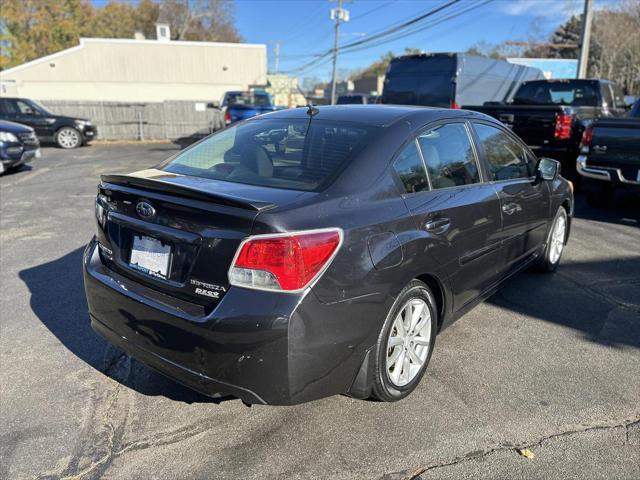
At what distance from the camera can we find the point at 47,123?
1741 cm

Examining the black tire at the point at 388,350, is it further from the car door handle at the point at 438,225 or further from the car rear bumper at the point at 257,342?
the car door handle at the point at 438,225

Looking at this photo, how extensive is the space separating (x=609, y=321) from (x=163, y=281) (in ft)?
11.8

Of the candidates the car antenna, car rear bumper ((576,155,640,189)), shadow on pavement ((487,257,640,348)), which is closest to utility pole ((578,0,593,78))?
car rear bumper ((576,155,640,189))

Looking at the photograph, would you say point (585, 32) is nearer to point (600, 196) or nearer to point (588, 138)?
point (600, 196)

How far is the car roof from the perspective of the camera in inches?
126

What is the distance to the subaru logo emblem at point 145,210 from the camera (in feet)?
8.41

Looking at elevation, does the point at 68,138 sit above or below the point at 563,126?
below

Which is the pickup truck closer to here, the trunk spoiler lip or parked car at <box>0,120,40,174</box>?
the trunk spoiler lip

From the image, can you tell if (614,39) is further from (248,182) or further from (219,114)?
(248,182)

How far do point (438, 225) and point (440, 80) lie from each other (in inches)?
373

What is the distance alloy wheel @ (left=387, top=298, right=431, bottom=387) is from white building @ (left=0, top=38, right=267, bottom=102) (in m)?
30.4

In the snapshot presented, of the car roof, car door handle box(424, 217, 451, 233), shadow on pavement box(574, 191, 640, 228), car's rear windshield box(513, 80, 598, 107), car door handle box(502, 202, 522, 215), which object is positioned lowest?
shadow on pavement box(574, 191, 640, 228)

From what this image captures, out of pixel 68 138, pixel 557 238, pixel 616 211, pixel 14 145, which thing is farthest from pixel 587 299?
pixel 68 138

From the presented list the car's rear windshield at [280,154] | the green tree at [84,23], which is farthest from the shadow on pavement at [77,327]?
the green tree at [84,23]
